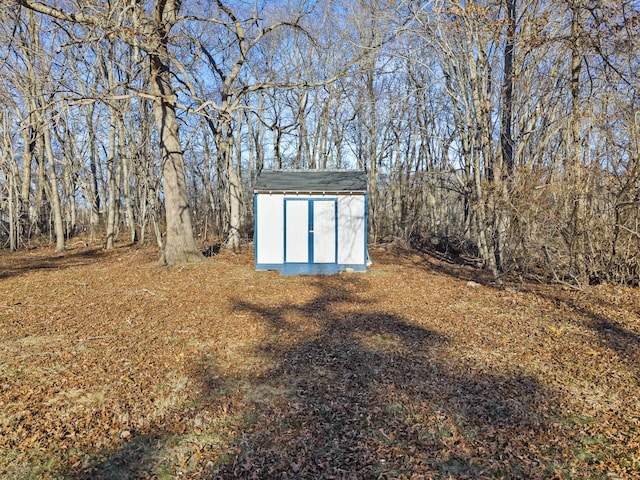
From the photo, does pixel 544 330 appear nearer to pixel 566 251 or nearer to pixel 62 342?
pixel 566 251

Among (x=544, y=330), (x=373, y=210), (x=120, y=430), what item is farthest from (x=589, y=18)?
(x=373, y=210)

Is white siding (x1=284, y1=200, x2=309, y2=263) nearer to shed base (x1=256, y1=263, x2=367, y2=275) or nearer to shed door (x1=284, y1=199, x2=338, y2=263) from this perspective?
shed door (x1=284, y1=199, x2=338, y2=263)

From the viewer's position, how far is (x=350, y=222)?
11727mm

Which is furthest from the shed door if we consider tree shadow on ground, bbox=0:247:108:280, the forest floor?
tree shadow on ground, bbox=0:247:108:280

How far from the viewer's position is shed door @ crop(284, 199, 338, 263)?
1172 centimetres

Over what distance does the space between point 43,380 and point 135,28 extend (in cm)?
740

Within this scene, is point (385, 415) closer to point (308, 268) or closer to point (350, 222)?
point (308, 268)

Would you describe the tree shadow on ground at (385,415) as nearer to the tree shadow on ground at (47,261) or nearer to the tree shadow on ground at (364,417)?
the tree shadow on ground at (364,417)

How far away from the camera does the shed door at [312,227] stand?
11.7 m

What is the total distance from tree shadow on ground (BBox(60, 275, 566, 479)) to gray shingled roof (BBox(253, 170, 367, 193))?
6.29 m

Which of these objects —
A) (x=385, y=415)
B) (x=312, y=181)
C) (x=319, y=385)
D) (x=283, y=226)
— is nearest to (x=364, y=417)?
(x=385, y=415)

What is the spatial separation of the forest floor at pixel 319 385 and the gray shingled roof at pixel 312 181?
13.0 feet

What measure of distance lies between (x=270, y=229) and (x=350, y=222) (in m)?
2.25

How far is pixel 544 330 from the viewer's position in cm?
634
